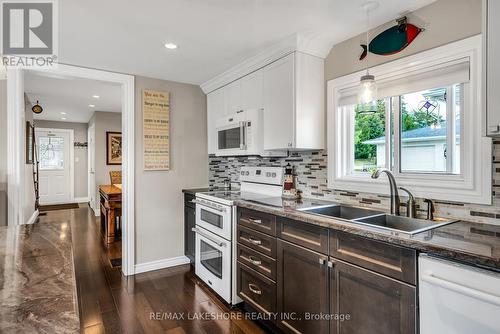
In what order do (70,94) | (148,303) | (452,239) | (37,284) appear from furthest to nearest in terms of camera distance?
(70,94), (148,303), (452,239), (37,284)

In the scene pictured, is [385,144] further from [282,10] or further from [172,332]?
[172,332]

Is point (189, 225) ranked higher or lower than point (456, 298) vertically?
lower

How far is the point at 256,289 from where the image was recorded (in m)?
2.20

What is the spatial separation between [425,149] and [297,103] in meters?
0.97

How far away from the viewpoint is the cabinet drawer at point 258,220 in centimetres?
205

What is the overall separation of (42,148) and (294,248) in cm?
844

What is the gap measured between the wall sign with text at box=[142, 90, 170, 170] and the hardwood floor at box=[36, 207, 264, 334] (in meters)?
1.28

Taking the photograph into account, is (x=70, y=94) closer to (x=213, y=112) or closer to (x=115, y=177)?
(x=115, y=177)

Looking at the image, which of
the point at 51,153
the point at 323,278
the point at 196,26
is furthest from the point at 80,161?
the point at 323,278

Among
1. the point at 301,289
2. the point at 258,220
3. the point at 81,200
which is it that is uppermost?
the point at 258,220

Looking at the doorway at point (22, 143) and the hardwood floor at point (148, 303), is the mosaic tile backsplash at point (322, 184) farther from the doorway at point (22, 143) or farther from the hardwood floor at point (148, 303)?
the hardwood floor at point (148, 303)

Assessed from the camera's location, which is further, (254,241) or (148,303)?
(148,303)

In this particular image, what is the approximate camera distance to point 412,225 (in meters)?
1.75

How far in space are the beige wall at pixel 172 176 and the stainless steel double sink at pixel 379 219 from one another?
2.02 metres
